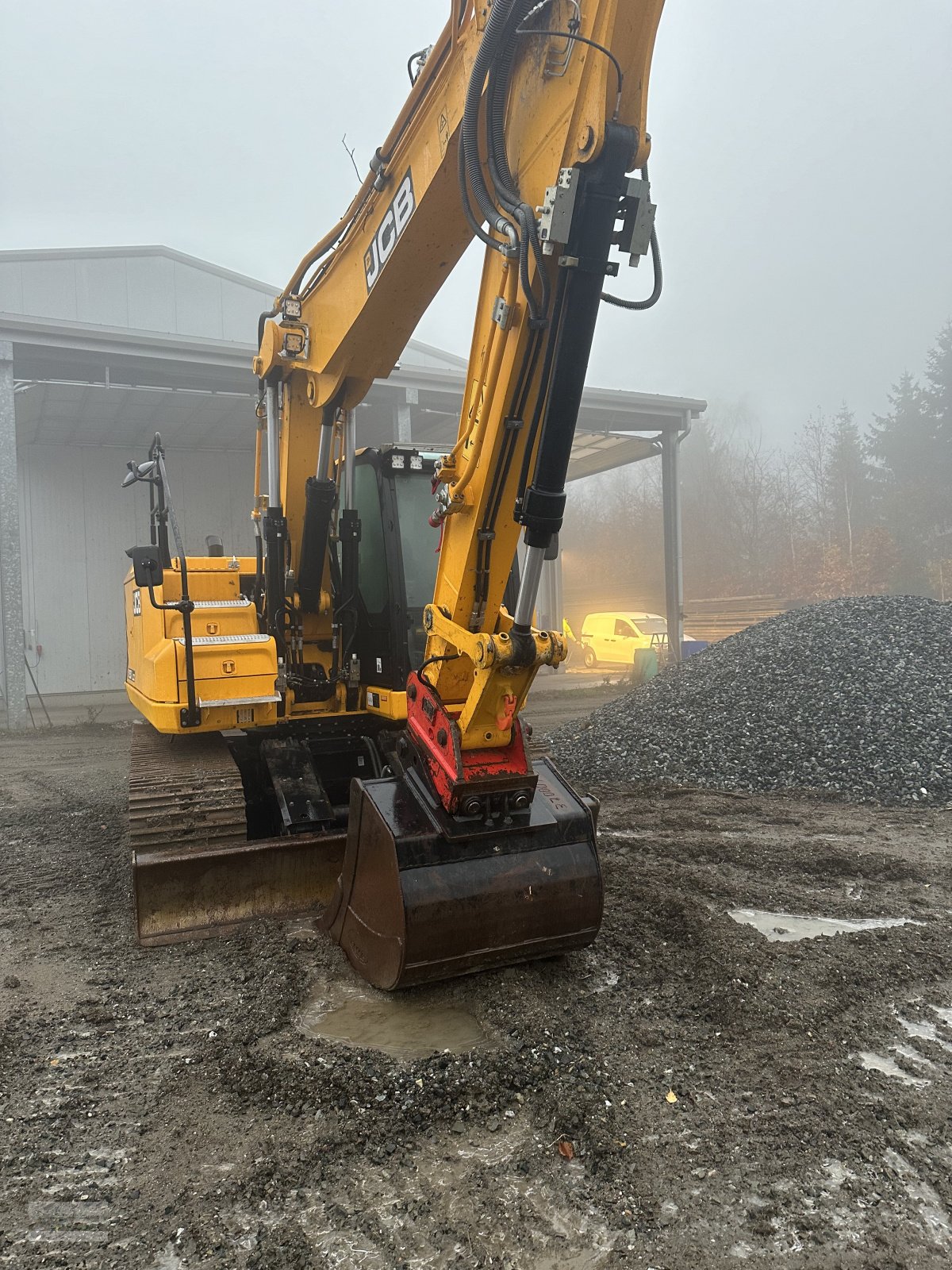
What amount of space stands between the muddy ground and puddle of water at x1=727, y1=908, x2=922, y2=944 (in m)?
0.04

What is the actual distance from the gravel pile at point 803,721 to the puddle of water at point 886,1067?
169 inches

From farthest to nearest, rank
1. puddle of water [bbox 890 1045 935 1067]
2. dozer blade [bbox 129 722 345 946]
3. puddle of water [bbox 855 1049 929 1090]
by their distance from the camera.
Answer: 1. dozer blade [bbox 129 722 345 946]
2. puddle of water [bbox 890 1045 935 1067]
3. puddle of water [bbox 855 1049 929 1090]

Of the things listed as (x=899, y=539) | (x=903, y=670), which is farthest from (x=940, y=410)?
Result: (x=903, y=670)

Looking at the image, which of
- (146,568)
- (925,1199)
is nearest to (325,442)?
(146,568)

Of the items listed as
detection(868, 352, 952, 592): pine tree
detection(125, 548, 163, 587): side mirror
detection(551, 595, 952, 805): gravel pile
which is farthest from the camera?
detection(868, 352, 952, 592): pine tree

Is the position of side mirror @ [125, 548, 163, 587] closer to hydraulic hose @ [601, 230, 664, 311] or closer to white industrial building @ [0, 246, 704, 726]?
hydraulic hose @ [601, 230, 664, 311]

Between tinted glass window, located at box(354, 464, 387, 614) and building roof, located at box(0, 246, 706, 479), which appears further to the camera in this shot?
building roof, located at box(0, 246, 706, 479)

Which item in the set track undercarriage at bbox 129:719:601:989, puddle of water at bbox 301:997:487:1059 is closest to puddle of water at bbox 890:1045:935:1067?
track undercarriage at bbox 129:719:601:989

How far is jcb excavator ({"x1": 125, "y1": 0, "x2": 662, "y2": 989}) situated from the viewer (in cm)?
272

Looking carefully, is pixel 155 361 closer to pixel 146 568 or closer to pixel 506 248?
pixel 146 568

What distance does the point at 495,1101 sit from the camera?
Result: 2678 millimetres

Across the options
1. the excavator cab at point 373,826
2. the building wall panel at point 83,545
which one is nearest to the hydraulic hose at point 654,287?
the excavator cab at point 373,826

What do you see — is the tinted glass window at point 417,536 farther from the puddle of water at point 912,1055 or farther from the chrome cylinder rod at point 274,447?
the puddle of water at point 912,1055

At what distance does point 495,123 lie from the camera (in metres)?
2.85
